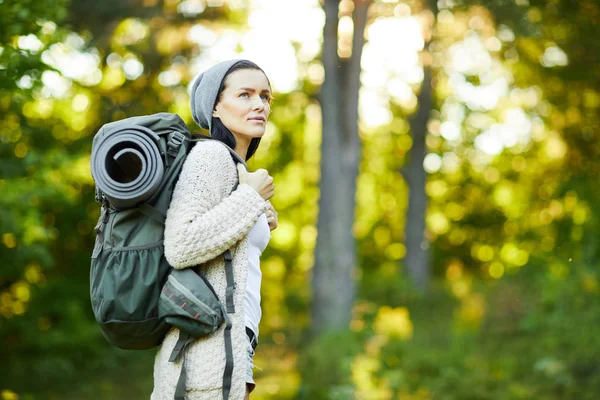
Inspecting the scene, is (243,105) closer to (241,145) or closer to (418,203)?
(241,145)

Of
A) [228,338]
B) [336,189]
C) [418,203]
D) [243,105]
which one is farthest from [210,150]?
[418,203]

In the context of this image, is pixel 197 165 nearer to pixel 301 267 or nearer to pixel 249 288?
pixel 249 288

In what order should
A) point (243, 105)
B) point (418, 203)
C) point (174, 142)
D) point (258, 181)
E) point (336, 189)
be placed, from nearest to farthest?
point (174, 142), point (258, 181), point (243, 105), point (336, 189), point (418, 203)

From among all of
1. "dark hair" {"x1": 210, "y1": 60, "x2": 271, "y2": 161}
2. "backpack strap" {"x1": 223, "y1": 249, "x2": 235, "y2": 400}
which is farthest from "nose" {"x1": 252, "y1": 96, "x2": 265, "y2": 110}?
"backpack strap" {"x1": 223, "y1": 249, "x2": 235, "y2": 400}

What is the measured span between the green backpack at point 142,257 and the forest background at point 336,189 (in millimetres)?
2912

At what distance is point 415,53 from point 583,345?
9.45 metres

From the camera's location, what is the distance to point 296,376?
9195 millimetres

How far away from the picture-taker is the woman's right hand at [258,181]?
2506 millimetres

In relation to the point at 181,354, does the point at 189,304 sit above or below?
above

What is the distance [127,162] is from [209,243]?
1.15 feet

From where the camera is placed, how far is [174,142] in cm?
238

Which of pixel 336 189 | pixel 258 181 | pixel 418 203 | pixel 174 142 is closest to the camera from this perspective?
pixel 174 142

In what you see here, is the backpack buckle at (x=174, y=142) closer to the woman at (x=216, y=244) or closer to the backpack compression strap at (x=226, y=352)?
the woman at (x=216, y=244)

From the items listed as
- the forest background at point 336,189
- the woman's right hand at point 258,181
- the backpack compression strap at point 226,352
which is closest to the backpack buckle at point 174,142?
the woman's right hand at point 258,181
